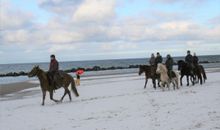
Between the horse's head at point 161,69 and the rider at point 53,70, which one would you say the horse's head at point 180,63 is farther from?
the rider at point 53,70

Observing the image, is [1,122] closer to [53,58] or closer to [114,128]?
[114,128]

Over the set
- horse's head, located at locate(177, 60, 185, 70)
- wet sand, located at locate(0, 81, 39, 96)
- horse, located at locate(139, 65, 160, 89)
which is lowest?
wet sand, located at locate(0, 81, 39, 96)

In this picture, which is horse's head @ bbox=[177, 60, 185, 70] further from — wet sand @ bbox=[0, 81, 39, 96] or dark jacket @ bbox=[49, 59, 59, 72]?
wet sand @ bbox=[0, 81, 39, 96]

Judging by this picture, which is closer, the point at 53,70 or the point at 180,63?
the point at 53,70

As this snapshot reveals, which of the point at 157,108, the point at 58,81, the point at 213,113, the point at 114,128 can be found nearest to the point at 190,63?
the point at 58,81

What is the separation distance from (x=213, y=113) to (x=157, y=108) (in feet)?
7.25

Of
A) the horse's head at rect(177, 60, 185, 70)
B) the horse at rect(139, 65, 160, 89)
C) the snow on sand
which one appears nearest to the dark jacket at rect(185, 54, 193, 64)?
the horse's head at rect(177, 60, 185, 70)

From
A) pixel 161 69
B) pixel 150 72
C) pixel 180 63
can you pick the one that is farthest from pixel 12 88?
pixel 161 69

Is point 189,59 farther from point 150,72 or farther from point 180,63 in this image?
point 150,72

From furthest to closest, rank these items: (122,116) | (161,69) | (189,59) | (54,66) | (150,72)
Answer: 1. (189,59)
2. (150,72)
3. (161,69)
4. (54,66)
5. (122,116)

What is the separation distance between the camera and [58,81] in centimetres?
1739

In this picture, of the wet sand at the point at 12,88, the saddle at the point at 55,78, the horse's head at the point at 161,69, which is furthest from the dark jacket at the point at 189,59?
the wet sand at the point at 12,88

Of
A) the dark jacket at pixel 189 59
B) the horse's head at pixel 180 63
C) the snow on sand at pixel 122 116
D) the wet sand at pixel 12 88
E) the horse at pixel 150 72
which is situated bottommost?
the wet sand at pixel 12 88

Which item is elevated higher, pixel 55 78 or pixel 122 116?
pixel 55 78
